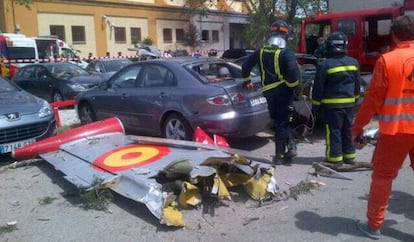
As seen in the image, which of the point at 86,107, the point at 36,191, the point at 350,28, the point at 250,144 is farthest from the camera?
the point at 350,28

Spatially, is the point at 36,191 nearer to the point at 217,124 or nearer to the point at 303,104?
the point at 217,124

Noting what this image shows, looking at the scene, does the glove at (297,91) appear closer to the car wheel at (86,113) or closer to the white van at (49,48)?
the car wheel at (86,113)

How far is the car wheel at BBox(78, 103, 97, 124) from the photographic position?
9241 mm

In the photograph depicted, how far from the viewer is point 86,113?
946cm

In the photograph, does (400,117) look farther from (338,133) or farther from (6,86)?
(6,86)

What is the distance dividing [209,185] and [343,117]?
7.48 feet

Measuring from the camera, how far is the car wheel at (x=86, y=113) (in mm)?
9241

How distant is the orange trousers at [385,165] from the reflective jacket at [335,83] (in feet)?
7.18

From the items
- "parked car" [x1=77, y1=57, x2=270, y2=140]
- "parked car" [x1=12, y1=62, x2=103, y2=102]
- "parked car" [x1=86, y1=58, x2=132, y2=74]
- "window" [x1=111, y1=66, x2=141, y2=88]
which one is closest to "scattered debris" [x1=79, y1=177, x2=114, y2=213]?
"parked car" [x1=77, y1=57, x2=270, y2=140]

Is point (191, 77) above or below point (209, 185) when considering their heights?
above

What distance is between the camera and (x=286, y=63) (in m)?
6.30

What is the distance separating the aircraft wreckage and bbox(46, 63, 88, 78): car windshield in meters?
8.75

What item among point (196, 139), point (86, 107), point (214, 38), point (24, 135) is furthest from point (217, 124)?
point (214, 38)

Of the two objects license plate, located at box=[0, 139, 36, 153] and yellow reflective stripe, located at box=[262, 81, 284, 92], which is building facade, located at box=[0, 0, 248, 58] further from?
yellow reflective stripe, located at box=[262, 81, 284, 92]
